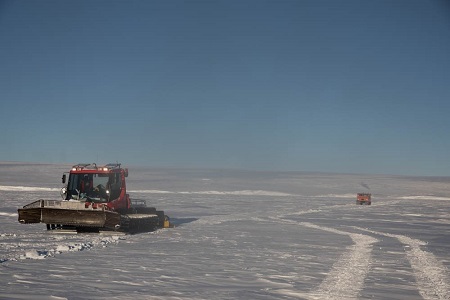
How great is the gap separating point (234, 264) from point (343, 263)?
231 cm

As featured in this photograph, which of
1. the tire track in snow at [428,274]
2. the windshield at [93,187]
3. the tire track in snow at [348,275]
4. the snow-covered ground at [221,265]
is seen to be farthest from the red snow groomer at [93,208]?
the tire track in snow at [428,274]

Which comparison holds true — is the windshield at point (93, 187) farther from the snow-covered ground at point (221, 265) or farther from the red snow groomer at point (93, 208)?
the snow-covered ground at point (221, 265)

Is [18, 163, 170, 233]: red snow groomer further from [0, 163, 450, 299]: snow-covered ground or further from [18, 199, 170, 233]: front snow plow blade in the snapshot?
[0, 163, 450, 299]: snow-covered ground

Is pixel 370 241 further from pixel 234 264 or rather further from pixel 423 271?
pixel 234 264

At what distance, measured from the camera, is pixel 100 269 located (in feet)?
32.2

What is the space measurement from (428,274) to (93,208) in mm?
9484

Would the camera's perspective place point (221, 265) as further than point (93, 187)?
No

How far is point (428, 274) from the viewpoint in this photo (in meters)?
10.2

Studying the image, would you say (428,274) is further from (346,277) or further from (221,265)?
(221,265)

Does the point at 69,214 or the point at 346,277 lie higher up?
the point at 69,214

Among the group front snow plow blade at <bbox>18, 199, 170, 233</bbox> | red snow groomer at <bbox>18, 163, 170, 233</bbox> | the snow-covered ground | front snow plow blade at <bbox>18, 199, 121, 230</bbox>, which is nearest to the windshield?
red snow groomer at <bbox>18, 163, 170, 233</bbox>

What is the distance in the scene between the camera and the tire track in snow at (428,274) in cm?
831

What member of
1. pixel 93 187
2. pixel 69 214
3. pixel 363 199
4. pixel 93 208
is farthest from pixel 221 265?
pixel 363 199

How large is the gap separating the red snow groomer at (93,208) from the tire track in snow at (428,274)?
320 inches
